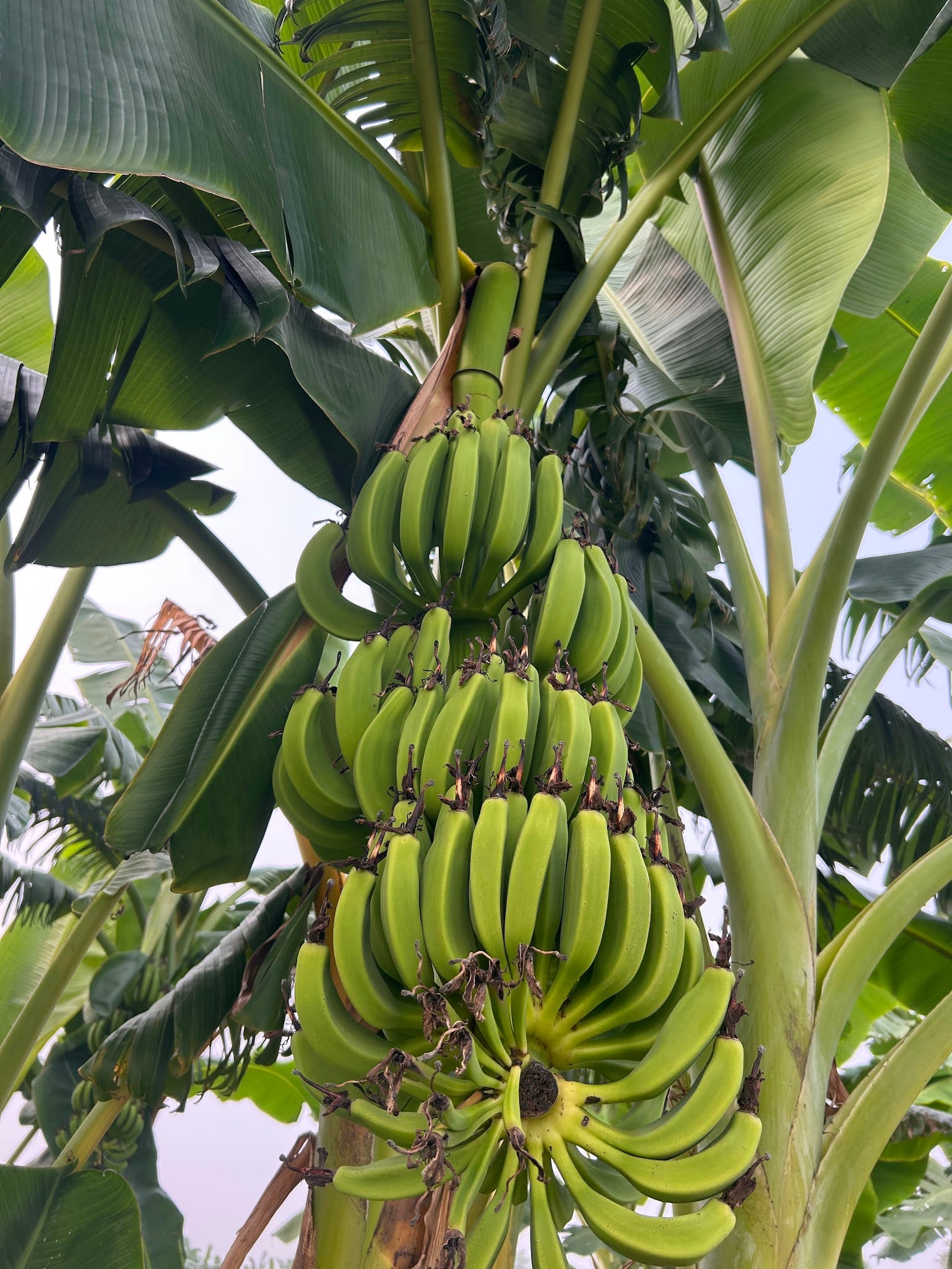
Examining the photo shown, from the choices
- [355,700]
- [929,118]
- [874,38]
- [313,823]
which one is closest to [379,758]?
[355,700]

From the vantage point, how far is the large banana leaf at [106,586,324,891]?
1.37 meters

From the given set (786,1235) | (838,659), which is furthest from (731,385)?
(786,1235)

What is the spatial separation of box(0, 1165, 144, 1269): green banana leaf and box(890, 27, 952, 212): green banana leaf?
209 centimetres

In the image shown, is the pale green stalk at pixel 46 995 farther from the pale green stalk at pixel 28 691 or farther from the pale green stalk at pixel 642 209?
the pale green stalk at pixel 642 209

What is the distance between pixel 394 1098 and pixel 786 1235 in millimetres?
682

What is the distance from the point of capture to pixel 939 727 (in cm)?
251

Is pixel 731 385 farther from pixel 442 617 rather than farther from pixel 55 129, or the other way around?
pixel 55 129

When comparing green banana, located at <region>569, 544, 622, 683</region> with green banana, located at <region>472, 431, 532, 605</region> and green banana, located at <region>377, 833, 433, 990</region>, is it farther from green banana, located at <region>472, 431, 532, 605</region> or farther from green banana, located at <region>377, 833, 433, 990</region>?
green banana, located at <region>377, 833, 433, 990</region>

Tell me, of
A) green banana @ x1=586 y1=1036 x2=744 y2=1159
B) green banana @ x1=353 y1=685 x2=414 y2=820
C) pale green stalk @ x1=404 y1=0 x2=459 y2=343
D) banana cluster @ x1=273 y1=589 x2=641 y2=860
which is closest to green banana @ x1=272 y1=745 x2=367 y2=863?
banana cluster @ x1=273 y1=589 x2=641 y2=860

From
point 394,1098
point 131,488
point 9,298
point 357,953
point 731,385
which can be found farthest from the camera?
point 9,298

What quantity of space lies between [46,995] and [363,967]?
1.32 m

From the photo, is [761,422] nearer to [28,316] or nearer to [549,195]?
[549,195]

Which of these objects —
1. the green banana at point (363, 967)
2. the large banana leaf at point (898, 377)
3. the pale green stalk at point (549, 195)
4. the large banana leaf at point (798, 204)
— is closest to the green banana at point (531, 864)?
the green banana at point (363, 967)

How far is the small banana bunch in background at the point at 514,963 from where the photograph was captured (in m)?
0.82
